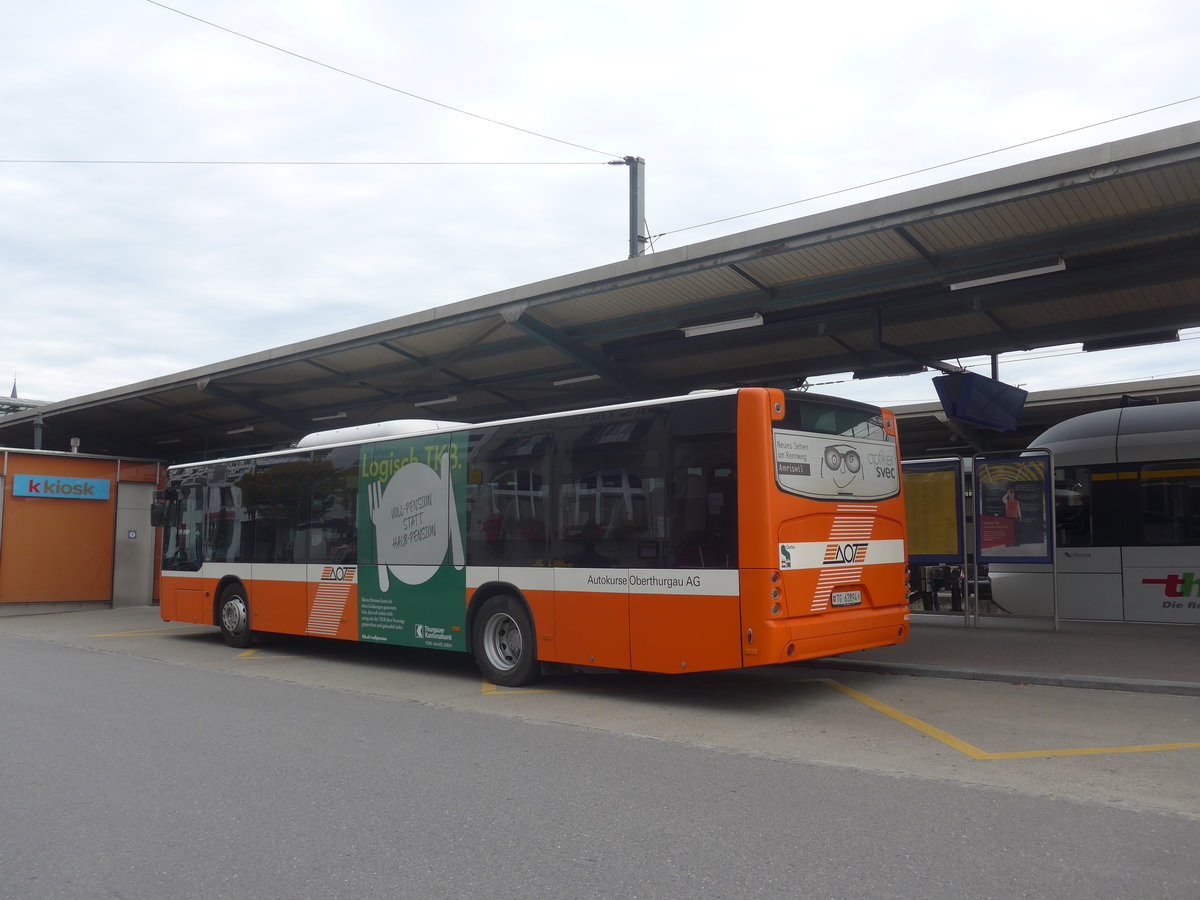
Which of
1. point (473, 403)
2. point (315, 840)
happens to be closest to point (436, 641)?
point (315, 840)

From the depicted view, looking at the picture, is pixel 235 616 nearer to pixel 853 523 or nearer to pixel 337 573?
pixel 337 573

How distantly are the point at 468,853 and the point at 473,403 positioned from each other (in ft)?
50.8

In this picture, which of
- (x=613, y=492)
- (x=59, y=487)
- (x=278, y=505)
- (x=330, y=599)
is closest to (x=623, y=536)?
(x=613, y=492)

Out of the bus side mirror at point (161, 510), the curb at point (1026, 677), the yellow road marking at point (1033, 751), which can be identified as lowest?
the yellow road marking at point (1033, 751)

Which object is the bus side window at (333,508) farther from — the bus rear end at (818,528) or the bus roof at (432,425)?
the bus rear end at (818,528)

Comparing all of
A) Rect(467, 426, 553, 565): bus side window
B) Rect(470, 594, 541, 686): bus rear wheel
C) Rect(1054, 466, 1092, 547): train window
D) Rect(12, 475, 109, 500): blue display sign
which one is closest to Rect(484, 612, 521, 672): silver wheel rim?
Rect(470, 594, 541, 686): bus rear wheel

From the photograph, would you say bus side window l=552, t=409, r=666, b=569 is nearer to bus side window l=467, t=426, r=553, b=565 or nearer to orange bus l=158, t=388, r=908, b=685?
orange bus l=158, t=388, r=908, b=685

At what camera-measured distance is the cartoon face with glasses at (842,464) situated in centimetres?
924

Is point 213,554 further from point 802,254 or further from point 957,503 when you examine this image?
point 957,503

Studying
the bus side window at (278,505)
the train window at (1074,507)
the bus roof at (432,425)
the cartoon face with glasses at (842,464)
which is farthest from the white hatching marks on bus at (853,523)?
the bus side window at (278,505)

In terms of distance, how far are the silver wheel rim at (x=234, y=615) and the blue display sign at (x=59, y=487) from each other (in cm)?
1070

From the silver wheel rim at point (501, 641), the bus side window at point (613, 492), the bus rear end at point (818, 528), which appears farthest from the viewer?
the silver wheel rim at point (501, 641)

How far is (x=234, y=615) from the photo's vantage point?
589 inches

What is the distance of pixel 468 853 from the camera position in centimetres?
481
